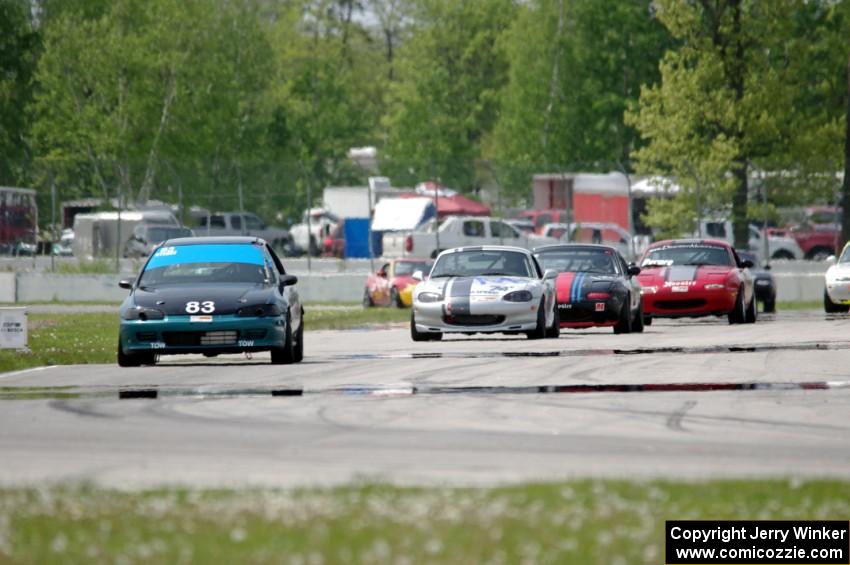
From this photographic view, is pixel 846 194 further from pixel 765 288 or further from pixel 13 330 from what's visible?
pixel 13 330

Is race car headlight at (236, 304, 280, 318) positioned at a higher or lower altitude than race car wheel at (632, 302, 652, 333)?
higher

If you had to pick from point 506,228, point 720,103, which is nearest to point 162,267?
point 720,103

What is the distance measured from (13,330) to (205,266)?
250 cm

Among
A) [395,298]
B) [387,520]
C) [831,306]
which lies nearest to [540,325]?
[831,306]

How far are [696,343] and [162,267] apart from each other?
662 centimetres

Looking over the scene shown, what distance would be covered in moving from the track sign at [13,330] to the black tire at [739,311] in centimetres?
1260

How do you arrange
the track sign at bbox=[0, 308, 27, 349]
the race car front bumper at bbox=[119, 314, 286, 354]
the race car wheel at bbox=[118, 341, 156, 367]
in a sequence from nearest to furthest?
1. the race car front bumper at bbox=[119, 314, 286, 354]
2. the race car wheel at bbox=[118, 341, 156, 367]
3. the track sign at bbox=[0, 308, 27, 349]

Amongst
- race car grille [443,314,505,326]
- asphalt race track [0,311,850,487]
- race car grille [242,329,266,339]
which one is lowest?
asphalt race track [0,311,850,487]

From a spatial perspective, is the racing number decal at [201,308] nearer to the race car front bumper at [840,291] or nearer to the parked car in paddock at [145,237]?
the race car front bumper at [840,291]

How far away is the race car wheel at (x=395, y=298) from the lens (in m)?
40.8

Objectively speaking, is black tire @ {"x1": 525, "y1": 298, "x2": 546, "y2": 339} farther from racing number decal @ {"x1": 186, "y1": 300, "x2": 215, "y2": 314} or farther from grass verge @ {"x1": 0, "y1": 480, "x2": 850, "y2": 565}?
grass verge @ {"x1": 0, "y1": 480, "x2": 850, "y2": 565}

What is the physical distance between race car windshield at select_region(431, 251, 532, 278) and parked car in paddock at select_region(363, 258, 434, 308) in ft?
45.2

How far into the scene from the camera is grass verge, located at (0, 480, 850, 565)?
741 centimetres

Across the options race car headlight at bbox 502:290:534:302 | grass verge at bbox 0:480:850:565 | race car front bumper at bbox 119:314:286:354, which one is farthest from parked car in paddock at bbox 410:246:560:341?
grass verge at bbox 0:480:850:565
